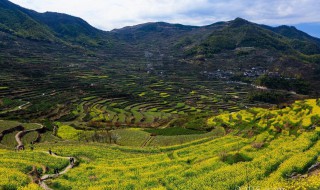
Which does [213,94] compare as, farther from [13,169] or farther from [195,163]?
[13,169]

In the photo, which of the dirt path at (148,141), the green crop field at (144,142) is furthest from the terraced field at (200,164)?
the dirt path at (148,141)

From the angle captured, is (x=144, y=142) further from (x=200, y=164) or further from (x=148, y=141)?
(x=200, y=164)

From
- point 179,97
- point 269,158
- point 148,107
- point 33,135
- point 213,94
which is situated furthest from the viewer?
point 213,94

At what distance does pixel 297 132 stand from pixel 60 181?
49504 mm

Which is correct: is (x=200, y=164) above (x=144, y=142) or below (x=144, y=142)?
above

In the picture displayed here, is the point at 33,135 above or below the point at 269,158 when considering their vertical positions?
below

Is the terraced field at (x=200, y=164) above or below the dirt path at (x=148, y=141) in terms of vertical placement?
above

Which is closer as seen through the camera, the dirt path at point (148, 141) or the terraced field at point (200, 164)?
the terraced field at point (200, 164)

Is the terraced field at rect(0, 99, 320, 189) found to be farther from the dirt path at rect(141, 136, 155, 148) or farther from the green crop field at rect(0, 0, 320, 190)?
the dirt path at rect(141, 136, 155, 148)

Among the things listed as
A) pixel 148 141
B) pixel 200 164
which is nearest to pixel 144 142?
pixel 148 141

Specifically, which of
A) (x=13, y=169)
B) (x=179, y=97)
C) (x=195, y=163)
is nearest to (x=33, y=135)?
(x=13, y=169)

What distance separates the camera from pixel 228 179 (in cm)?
3778

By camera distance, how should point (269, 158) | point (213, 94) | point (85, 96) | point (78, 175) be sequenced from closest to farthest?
1. point (78, 175)
2. point (269, 158)
3. point (85, 96)
4. point (213, 94)

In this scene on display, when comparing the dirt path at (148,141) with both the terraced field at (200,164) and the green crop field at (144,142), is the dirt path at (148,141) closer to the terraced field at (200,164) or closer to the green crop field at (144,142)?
the green crop field at (144,142)
